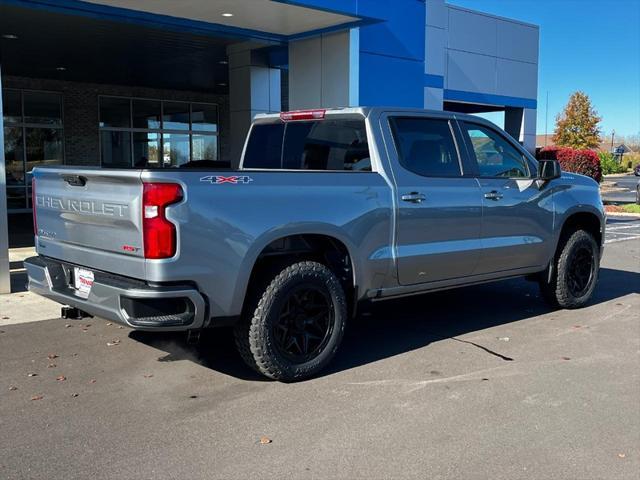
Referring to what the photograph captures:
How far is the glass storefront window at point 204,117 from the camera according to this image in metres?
22.9

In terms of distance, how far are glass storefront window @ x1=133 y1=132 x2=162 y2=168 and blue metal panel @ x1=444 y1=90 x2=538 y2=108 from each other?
9.84m

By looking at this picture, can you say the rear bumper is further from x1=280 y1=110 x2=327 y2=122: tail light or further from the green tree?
the green tree

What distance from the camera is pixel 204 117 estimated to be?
23.1 meters

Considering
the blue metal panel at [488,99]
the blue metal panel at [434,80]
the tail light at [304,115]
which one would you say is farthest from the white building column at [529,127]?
the tail light at [304,115]

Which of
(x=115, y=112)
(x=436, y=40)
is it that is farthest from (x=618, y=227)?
(x=115, y=112)

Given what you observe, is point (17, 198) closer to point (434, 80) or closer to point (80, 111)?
point (80, 111)

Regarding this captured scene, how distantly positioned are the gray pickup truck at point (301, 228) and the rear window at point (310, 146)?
0.02 meters

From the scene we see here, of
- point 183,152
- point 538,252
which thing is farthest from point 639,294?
point 183,152

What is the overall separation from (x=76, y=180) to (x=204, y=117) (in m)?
19.1

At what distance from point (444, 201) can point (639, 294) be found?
407cm

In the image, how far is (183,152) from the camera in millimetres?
22812

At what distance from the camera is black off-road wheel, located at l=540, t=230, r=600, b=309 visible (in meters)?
6.98

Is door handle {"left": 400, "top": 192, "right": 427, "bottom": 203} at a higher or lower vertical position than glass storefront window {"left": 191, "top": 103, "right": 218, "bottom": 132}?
lower

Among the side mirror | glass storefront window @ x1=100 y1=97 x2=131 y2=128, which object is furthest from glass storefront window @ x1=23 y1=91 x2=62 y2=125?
the side mirror
